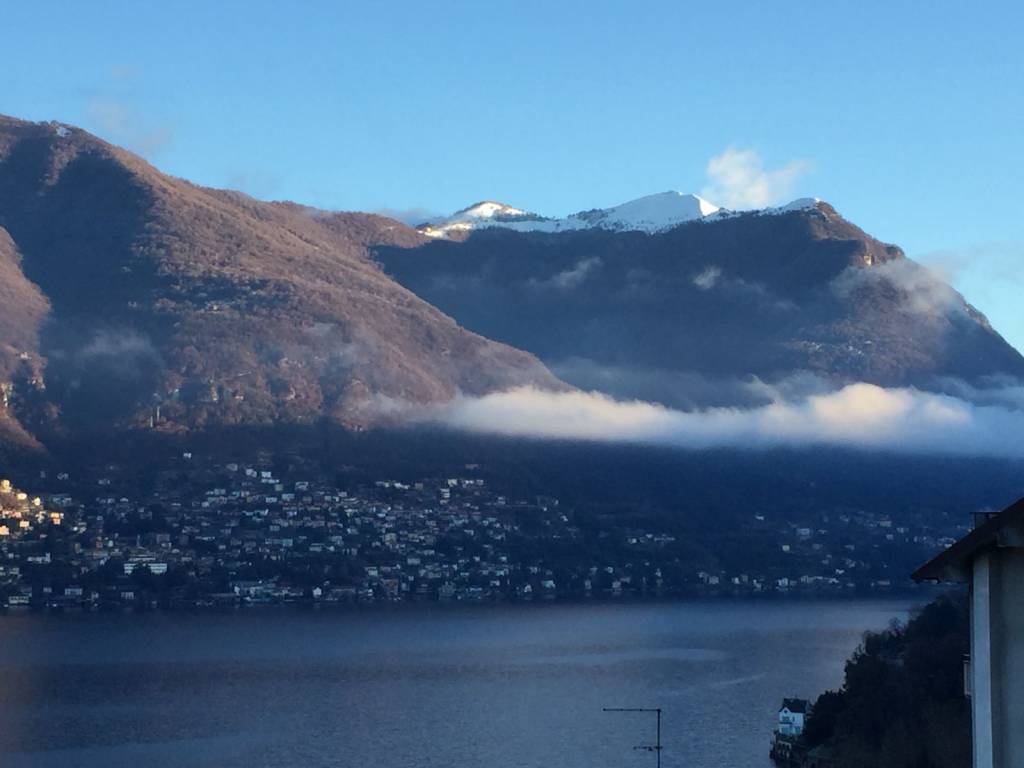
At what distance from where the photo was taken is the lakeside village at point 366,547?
106 meters

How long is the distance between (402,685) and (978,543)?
5632cm

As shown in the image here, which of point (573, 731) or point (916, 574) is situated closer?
point (916, 574)

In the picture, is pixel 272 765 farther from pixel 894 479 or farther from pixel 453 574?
pixel 894 479

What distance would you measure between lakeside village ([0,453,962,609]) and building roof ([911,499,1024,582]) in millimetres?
97959

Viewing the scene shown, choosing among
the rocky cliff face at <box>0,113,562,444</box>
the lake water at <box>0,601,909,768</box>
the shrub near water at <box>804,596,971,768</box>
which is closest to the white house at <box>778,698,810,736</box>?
the lake water at <box>0,601,909,768</box>

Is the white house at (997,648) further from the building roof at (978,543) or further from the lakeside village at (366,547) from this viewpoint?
the lakeside village at (366,547)

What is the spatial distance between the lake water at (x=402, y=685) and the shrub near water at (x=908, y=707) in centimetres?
421

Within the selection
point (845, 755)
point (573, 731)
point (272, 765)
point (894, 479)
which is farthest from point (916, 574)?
point (894, 479)

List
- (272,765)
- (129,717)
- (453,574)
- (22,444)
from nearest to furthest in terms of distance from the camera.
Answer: (272,765), (129,717), (453,574), (22,444)

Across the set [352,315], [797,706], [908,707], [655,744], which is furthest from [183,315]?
[908,707]

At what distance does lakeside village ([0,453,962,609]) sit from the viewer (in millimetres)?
106438

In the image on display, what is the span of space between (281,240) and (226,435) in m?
50.9

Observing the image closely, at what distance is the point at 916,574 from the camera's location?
655 centimetres

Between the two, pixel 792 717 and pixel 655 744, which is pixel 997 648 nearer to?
pixel 792 717
